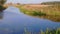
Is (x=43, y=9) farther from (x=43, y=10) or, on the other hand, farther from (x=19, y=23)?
(x=19, y=23)

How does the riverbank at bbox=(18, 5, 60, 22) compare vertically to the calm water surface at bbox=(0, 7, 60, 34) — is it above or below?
above

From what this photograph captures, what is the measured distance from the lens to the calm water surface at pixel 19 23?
1.58 meters

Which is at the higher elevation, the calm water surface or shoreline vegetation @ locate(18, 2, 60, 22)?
shoreline vegetation @ locate(18, 2, 60, 22)

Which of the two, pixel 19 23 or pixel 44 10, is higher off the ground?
pixel 44 10

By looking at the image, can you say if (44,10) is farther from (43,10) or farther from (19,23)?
(19,23)

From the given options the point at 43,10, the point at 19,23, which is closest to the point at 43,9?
the point at 43,10

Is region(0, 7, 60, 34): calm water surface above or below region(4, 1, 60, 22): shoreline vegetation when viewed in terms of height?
below

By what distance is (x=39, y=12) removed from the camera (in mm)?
1667

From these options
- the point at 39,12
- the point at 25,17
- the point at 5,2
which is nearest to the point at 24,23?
the point at 25,17

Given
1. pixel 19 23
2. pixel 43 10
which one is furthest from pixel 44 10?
pixel 19 23

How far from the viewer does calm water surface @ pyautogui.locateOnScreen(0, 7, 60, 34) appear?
158 centimetres

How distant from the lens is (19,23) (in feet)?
5.25

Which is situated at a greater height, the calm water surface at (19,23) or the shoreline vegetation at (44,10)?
the shoreline vegetation at (44,10)

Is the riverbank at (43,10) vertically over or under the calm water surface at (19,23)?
over
